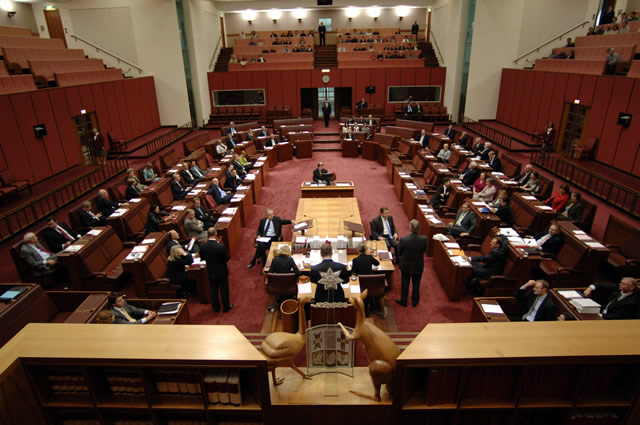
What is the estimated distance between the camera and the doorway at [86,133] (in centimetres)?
1421

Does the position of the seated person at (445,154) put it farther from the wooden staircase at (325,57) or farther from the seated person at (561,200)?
the wooden staircase at (325,57)

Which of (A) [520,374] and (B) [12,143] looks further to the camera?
(B) [12,143]

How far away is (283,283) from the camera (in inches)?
234

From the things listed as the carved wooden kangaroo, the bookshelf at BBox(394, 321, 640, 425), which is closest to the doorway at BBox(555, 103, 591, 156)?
the bookshelf at BBox(394, 321, 640, 425)

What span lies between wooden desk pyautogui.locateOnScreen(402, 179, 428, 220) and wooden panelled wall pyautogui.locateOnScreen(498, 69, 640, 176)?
6638 mm

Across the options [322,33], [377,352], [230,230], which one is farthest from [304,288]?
[322,33]

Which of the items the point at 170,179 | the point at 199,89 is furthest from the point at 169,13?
the point at 170,179

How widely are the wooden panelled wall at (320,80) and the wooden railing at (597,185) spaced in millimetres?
9970

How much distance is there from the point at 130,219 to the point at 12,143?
5574 millimetres

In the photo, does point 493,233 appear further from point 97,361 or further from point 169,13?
point 169,13

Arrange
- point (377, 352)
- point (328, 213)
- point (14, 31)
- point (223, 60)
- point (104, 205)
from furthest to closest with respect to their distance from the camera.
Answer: point (223, 60) < point (14, 31) < point (328, 213) < point (104, 205) < point (377, 352)

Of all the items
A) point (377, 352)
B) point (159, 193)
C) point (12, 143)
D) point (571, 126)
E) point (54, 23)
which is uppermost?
point (54, 23)

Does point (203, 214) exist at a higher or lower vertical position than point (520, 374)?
lower

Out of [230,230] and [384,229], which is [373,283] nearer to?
[384,229]
